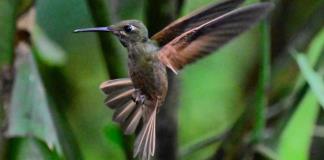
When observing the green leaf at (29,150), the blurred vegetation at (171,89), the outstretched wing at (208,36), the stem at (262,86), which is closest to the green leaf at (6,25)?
the blurred vegetation at (171,89)

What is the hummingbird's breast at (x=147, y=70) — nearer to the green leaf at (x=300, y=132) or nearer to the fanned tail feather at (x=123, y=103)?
the fanned tail feather at (x=123, y=103)

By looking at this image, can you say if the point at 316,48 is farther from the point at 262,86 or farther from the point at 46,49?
the point at 46,49

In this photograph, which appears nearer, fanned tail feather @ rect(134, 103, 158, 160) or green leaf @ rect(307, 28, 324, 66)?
fanned tail feather @ rect(134, 103, 158, 160)

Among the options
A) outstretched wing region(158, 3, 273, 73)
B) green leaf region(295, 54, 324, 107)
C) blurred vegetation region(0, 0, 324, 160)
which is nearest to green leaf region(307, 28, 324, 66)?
blurred vegetation region(0, 0, 324, 160)

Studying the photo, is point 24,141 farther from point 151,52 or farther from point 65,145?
point 151,52

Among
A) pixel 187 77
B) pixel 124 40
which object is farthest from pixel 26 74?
pixel 187 77

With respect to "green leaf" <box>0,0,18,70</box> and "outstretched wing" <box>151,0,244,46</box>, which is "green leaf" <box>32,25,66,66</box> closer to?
"green leaf" <box>0,0,18,70</box>

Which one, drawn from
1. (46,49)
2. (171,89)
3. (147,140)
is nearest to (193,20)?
(147,140)
